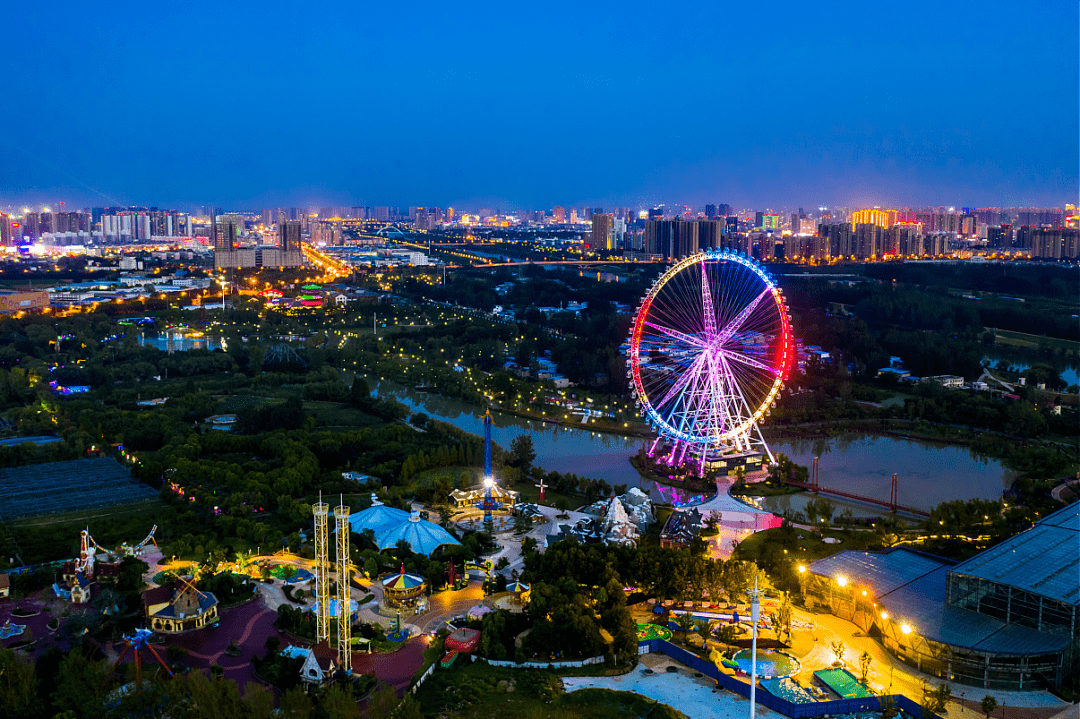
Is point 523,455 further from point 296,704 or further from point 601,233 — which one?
point 601,233

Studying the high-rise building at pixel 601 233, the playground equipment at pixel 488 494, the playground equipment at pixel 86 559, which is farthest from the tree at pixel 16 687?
the high-rise building at pixel 601 233

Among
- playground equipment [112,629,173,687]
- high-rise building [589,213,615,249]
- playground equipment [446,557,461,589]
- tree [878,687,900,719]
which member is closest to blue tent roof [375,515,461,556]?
playground equipment [446,557,461,589]

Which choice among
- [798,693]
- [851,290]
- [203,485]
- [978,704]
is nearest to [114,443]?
[203,485]

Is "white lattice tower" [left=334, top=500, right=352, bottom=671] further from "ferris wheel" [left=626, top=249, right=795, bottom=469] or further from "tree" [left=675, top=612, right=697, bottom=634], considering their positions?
"ferris wheel" [left=626, top=249, right=795, bottom=469]

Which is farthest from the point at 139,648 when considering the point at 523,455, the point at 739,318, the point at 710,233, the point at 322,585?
the point at 710,233

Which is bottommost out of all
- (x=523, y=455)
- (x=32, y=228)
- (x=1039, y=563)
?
(x=523, y=455)

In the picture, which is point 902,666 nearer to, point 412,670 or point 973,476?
point 412,670

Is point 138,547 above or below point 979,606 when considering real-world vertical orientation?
below
